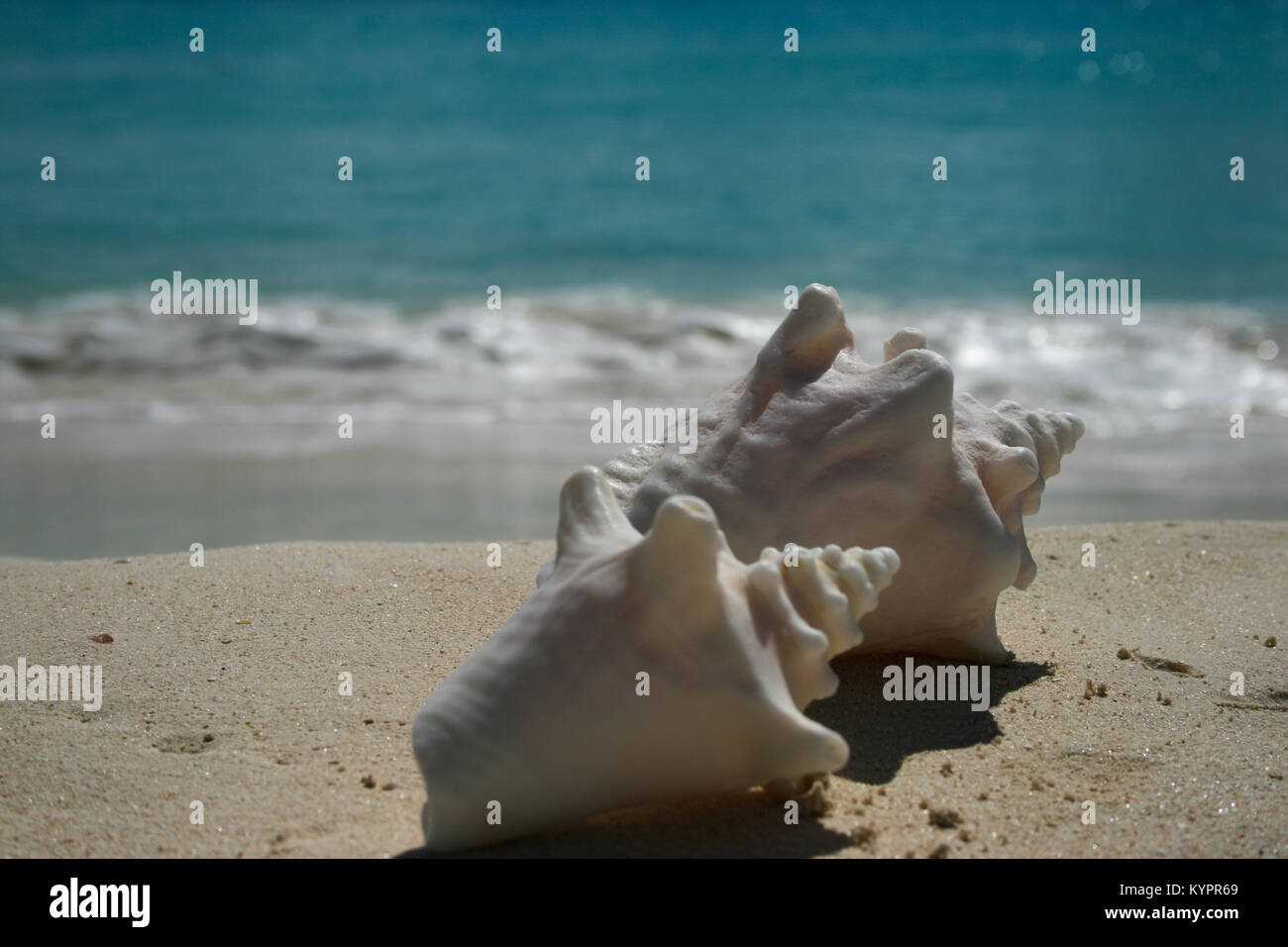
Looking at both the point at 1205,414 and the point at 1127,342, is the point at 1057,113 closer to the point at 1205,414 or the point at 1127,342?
the point at 1127,342

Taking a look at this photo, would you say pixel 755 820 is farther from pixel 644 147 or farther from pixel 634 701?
pixel 644 147

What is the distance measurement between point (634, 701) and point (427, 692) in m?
0.97

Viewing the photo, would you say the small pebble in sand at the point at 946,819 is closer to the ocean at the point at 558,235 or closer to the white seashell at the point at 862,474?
the white seashell at the point at 862,474

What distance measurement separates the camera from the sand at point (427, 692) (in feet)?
7.49

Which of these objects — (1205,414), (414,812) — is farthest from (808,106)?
(414,812)

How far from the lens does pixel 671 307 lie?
39.0 feet

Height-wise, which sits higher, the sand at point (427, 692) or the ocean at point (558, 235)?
the ocean at point (558, 235)

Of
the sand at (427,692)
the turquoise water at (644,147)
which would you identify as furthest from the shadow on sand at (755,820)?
the turquoise water at (644,147)

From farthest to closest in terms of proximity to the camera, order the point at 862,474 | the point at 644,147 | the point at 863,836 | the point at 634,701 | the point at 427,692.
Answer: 1. the point at 644,147
2. the point at 427,692
3. the point at 862,474
4. the point at 863,836
5. the point at 634,701

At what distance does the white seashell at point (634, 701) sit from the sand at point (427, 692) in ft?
0.45

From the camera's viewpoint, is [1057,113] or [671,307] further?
[1057,113]

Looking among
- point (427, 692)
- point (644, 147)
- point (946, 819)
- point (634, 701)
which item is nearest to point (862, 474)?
point (946, 819)

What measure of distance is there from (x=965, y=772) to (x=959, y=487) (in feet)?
2.35

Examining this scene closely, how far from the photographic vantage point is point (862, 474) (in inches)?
110
